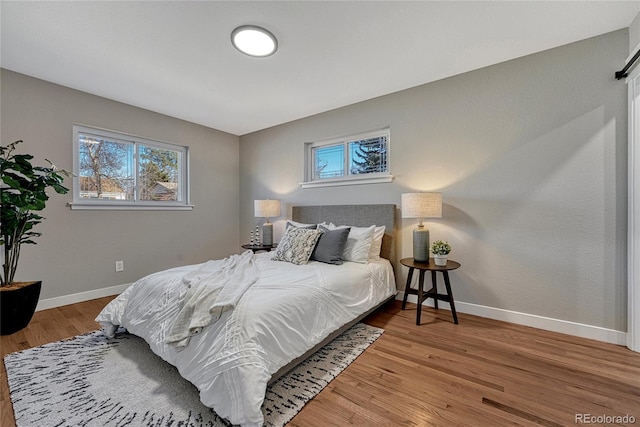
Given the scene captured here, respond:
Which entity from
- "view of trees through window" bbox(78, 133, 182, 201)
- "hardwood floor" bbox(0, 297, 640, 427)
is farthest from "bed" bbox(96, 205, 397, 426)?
"view of trees through window" bbox(78, 133, 182, 201)

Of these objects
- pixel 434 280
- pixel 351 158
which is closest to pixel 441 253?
pixel 434 280

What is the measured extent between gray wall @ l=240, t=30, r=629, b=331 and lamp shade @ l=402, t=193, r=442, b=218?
29 centimetres

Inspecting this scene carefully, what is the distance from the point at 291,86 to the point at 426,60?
1.41 m

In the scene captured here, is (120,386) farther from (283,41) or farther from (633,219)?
(633,219)

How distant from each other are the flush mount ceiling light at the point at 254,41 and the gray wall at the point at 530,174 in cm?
155

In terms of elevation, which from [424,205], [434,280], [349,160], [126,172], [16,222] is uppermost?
[349,160]

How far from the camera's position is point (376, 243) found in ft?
9.75

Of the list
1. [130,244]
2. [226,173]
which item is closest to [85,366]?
[130,244]

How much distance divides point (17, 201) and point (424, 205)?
366cm

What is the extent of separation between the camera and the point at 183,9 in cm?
188

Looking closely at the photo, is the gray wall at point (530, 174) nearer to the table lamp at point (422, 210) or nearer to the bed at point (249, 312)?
the table lamp at point (422, 210)

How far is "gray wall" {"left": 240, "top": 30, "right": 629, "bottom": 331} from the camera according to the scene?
7.02 feet

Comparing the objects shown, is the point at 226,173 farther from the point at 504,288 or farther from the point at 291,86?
the point at 504,288

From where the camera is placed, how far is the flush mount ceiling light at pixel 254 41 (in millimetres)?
2082
